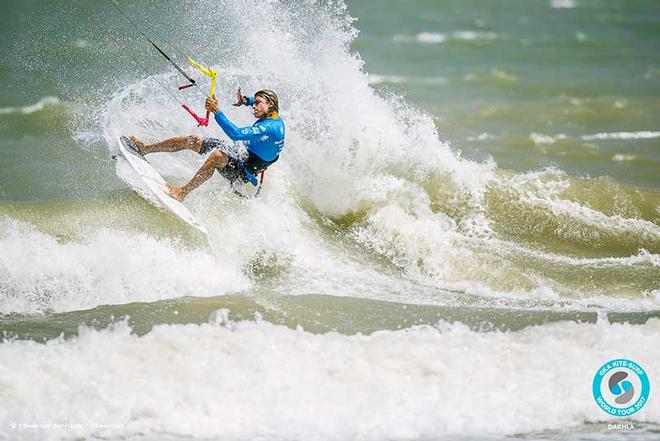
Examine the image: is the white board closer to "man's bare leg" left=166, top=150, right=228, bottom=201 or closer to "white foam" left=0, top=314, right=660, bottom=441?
"man's bare leg" left=166, top=150, right=228, bottom=201

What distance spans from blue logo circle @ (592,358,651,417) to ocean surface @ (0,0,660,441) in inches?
4.1

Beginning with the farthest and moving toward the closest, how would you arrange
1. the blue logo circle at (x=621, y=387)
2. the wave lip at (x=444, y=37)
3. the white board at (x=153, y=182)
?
1. the wave lip at (x=444, y=37)
2. the white board at (x=153, y=182)
3. the blue logo circle at (x=621, y=387)

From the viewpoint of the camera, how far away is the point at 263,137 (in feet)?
32.4

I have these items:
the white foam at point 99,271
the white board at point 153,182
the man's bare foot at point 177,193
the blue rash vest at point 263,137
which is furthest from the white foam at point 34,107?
the blue rash vest at point 263,137

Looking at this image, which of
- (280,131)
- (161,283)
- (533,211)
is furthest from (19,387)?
(533,211)

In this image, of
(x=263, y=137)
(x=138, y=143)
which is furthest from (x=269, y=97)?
(x=138, y=143)

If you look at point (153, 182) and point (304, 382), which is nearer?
point (304, 382)

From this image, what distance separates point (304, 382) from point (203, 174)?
322cm

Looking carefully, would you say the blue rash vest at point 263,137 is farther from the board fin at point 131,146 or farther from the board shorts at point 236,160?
the board fin at point 131,146

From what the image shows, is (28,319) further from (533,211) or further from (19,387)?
(533,211)

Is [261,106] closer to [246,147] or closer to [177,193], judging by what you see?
[246,147]

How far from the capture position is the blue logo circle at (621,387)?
796cm

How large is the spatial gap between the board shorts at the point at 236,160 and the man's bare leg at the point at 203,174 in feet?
0.20

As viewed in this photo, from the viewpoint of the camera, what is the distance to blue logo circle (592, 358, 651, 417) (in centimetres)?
796
